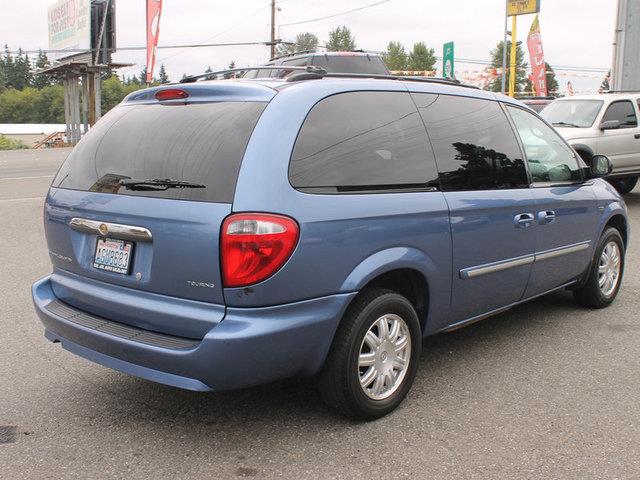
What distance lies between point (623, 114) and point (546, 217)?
8.66 meters

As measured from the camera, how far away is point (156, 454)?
3.07 metres

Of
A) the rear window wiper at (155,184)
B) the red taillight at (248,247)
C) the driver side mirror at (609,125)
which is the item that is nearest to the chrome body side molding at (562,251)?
the red taillight at (248,247)

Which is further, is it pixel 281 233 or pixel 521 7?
pixel 521 7

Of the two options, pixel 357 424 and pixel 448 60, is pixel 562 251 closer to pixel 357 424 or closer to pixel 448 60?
pixel 357 424

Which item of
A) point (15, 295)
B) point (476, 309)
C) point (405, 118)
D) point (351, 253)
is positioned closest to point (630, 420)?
point (476, 309)

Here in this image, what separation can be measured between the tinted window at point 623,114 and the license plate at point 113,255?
1059 centimetres

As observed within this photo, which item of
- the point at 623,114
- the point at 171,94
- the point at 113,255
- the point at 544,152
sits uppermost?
the point at 623,114

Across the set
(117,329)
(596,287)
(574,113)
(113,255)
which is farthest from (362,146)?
(574,113)

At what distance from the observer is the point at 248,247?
2.84 metres

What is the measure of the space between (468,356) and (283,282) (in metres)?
1.98

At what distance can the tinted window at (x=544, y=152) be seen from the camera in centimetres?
461

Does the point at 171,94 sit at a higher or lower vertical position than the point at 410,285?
higher

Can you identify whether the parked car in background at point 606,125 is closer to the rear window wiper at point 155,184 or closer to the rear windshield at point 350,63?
the rear windshield at point 350,63

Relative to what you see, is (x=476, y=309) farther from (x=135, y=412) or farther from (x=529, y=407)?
(x=135, y=412)
